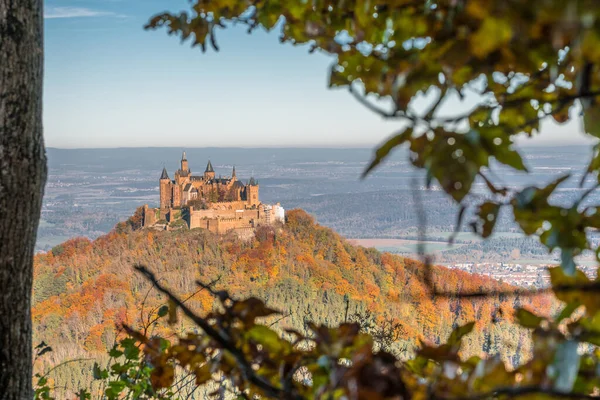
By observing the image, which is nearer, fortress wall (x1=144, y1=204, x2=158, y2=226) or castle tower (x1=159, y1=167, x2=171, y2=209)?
fortress wall (x1=144, y1=204, x2=158, y2=226)

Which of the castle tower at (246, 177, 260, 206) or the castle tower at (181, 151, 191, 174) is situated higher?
the castle tower at (181, 151, 191, 174)

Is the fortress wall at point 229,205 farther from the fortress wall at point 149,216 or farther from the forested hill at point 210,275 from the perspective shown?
the fortress wall at point 149,216

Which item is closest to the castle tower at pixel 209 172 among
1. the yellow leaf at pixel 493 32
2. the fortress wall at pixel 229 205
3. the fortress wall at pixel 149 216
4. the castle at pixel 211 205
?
the castle at pixel 211 205

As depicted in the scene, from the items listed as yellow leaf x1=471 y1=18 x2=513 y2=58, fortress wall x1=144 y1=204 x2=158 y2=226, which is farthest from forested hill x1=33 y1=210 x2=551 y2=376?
yellow leaf x1=471 y1=18 x2=513 y2=58

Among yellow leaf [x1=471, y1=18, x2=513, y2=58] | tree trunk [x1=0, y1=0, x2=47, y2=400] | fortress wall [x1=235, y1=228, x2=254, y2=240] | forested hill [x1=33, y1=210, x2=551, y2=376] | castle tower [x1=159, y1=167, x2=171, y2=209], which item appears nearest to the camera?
yellow leaf [x1=471, y1=18, x2=513, y2=58]

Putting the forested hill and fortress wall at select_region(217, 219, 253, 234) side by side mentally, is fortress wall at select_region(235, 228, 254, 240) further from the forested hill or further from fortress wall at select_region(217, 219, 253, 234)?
the forested hill

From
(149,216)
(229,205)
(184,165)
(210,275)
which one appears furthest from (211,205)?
(210,275)

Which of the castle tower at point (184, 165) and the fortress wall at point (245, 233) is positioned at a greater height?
the castle tower at point (184, 165)
